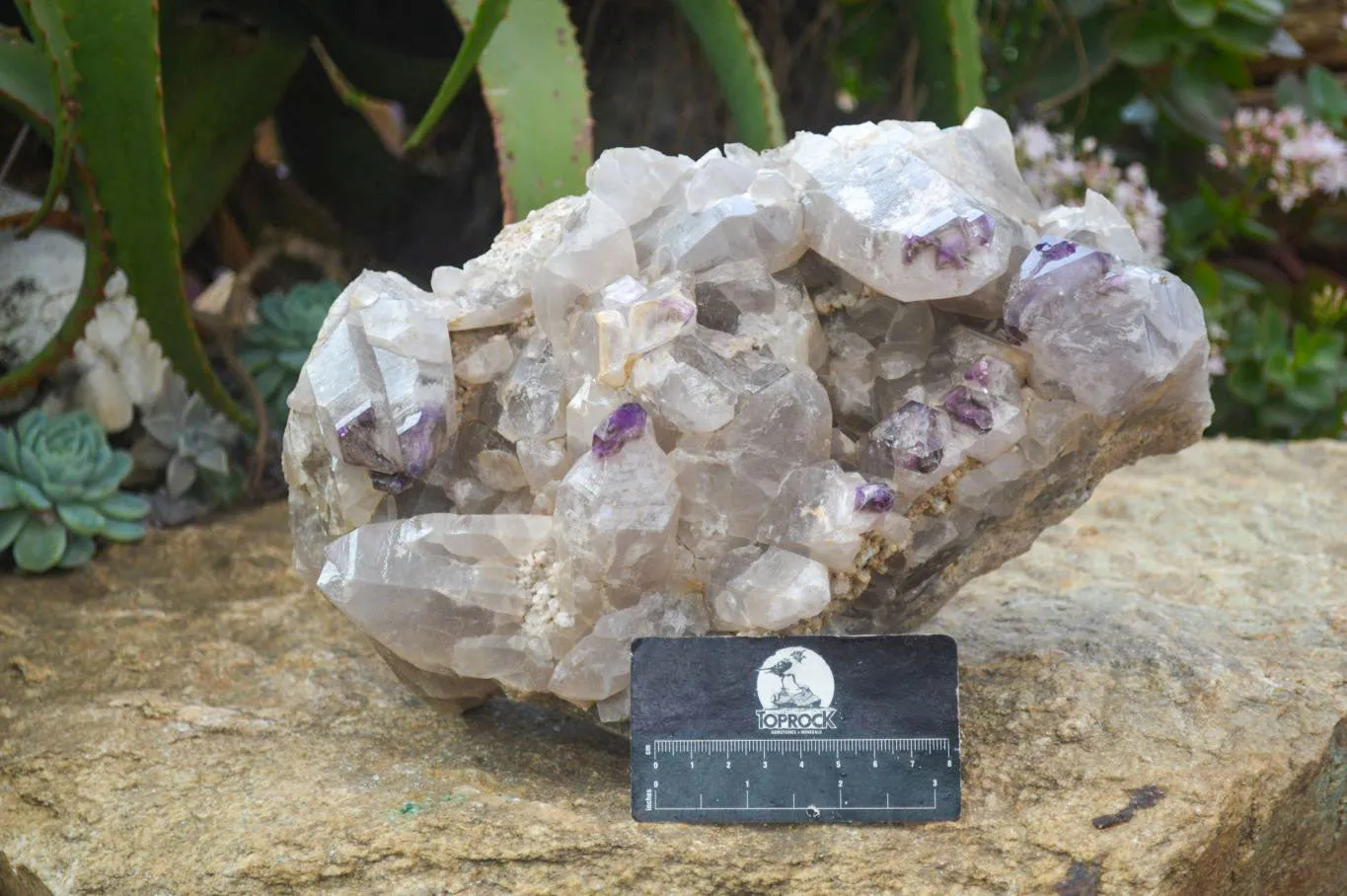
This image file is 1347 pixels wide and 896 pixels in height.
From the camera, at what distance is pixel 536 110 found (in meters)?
→ 1.46

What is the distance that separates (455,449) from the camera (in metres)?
1.09

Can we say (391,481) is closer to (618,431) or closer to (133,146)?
(618,431)

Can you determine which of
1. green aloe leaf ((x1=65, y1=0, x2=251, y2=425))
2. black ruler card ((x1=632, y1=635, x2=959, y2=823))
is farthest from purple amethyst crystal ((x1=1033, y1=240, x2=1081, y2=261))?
green aloe leaf ((x1=65, y1=0, x2=251, y2=425))

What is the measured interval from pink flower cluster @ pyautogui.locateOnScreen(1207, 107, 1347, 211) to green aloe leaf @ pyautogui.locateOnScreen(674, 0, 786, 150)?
1061mm

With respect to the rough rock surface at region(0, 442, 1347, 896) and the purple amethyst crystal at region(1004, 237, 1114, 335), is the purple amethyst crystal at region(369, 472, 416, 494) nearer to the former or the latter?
the rough rock surface at region(0, 442, 1347, 896)

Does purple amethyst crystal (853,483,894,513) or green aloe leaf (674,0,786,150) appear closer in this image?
purple amethyst crystal (853,483,894,513)

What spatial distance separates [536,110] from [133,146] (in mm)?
408

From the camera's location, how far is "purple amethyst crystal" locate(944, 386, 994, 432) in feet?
3.29

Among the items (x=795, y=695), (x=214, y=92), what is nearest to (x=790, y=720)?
(x=795, y=695)

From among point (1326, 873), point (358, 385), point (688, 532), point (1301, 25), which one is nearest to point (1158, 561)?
point (1326, 873)

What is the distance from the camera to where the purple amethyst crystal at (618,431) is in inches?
37.7

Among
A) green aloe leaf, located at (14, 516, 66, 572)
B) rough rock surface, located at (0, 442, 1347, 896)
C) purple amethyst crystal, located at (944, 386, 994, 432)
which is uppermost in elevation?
purple amethyst crystal, located at (944, 386, 994, 432)

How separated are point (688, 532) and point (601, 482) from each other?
86mm

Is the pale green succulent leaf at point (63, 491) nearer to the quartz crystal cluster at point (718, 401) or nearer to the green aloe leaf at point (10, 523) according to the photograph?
the green aloe leaf at point (10, 523)
